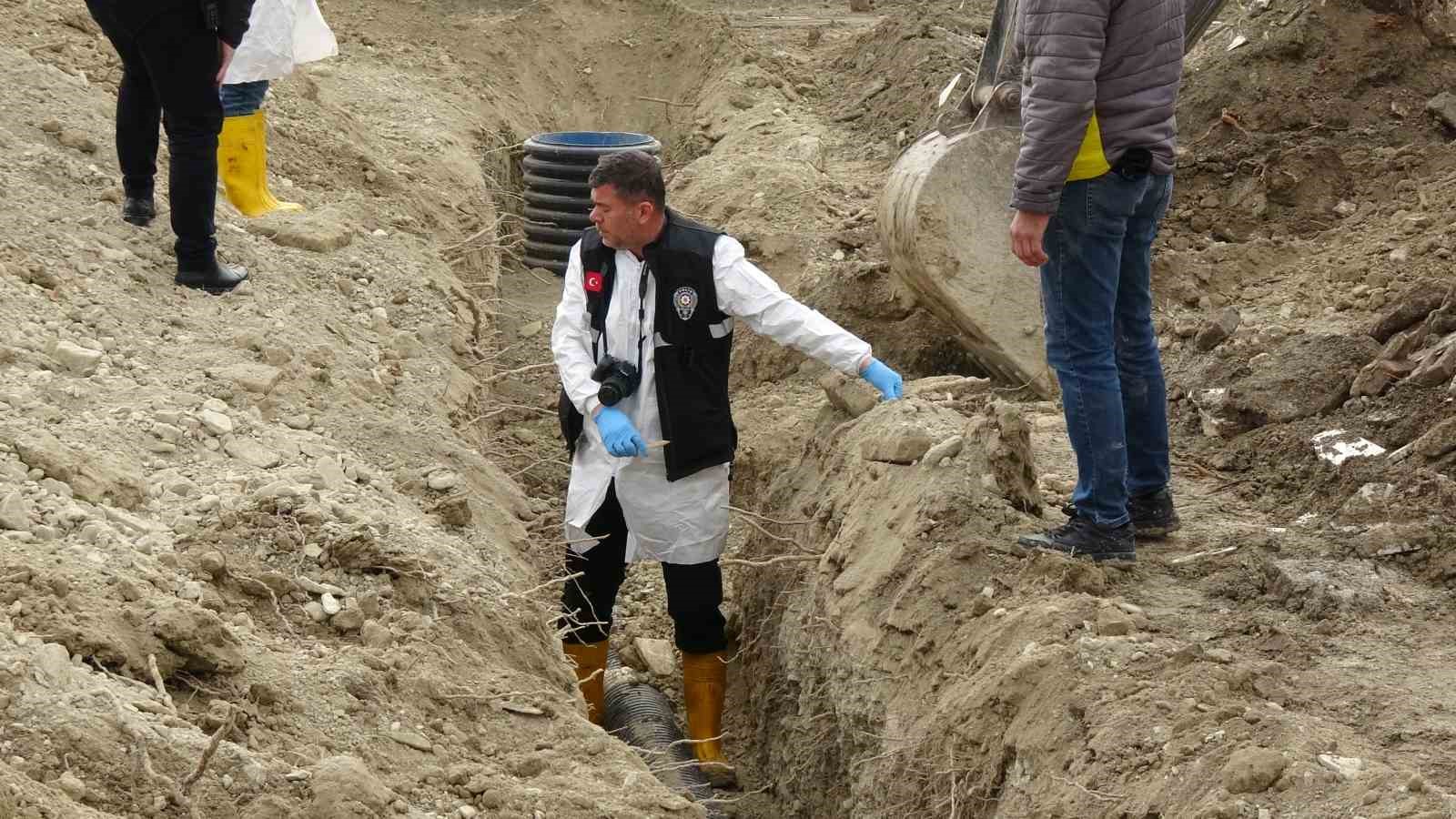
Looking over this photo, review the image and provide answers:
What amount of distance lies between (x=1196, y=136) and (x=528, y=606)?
517 cm

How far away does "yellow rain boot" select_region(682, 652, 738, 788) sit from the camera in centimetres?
513

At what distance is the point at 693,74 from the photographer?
11.9m

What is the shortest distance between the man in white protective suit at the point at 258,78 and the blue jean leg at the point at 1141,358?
3727 millimetres

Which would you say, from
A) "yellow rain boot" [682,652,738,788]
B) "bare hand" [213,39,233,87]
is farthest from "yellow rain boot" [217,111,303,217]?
"yellow rain boot" [682,652,738,788]

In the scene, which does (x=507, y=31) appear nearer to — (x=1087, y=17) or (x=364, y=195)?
(x=364, y=195)

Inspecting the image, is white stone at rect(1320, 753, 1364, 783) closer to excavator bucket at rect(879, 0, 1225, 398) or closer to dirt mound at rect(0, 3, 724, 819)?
dirt mound at rect(0, 3, 724, 819)

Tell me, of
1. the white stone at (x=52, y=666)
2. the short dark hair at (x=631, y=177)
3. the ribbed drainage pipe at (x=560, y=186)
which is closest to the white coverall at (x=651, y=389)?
the short dark hair at (x=631, y=177)

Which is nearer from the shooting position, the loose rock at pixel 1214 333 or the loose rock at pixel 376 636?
the loose rock at pixel 376 636

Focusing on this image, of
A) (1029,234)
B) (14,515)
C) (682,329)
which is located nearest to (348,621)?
(14,515)

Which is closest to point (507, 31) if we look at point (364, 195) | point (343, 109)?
point (343, 109)

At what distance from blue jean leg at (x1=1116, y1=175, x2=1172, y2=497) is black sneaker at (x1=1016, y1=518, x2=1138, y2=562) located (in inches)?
9.5

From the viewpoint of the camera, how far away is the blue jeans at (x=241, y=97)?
6.59 m

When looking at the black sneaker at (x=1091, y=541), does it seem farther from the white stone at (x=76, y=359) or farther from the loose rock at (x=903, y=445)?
the white stone at (x=76, y=359)

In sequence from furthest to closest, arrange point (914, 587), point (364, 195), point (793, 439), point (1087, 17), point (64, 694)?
point (364, 195)
point (793, 439)
point (914, 587)
point (1087, 17)
point (64, 694)
